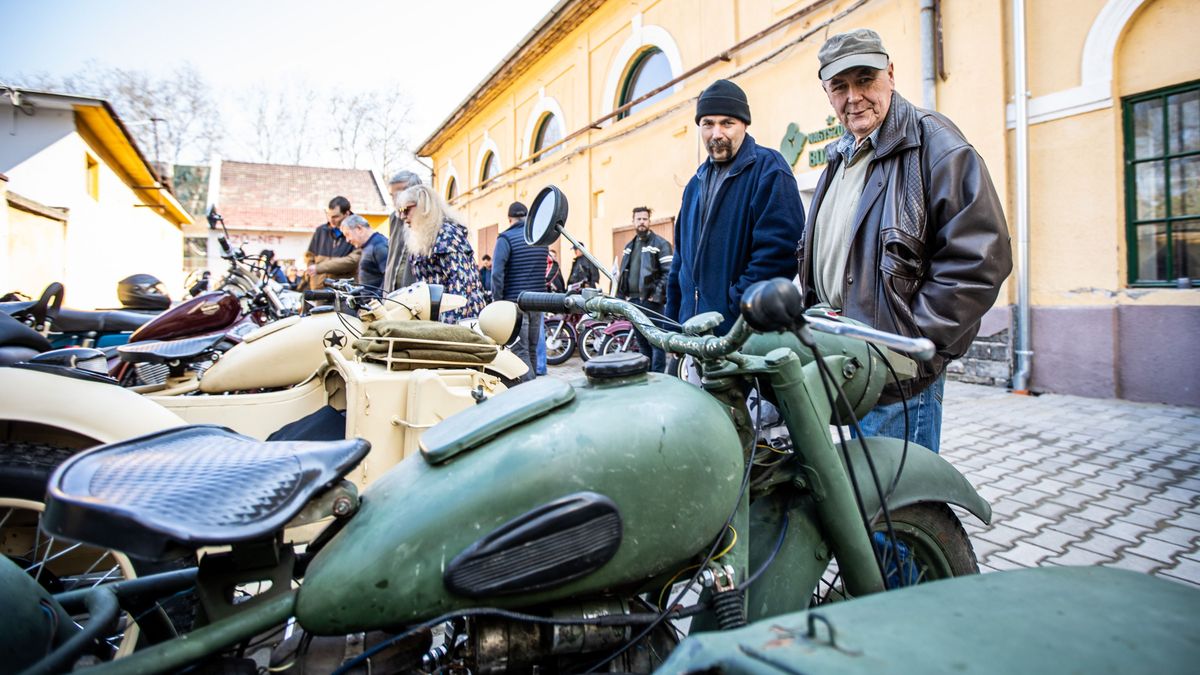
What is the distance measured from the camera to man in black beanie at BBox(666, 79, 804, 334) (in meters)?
2.68

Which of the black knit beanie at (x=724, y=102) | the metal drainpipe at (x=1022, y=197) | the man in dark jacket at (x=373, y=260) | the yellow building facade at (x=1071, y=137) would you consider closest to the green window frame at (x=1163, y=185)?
the yellow building facade at (x=1071, y=137)

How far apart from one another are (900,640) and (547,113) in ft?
48.0

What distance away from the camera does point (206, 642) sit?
0.92 metres

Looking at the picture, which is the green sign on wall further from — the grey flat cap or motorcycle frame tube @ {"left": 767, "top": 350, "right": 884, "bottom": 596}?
motorcycle frame tube @ {"left": 767, "top": 350, "right": 884, "bottom": 596}

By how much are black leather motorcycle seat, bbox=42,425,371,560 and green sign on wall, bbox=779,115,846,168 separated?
6.99 m

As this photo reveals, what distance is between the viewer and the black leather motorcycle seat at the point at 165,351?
3.17 m

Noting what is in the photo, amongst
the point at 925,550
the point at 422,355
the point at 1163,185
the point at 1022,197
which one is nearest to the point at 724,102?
the point at 422,355

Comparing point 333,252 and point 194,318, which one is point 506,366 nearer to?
point 194,318

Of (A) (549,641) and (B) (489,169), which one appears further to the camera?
(B) (489,169)

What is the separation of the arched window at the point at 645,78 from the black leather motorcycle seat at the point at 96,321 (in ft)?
25.7

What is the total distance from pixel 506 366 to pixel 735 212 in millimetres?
1340

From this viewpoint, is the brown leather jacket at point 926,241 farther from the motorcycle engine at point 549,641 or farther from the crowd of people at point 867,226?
the motorcycle engine at point 549,641

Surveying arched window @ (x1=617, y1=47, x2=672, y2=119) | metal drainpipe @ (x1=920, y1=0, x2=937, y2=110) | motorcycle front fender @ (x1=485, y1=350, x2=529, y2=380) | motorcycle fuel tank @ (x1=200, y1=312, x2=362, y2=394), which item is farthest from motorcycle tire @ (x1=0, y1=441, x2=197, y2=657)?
arched window @ (x1=617, y1=47, x2=672, y2=119)

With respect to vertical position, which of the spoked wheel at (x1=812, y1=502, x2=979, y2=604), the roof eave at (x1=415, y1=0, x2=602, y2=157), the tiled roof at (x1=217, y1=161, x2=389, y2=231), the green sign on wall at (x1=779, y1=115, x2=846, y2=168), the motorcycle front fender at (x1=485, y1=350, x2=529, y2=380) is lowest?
the spoked wheel at (x1=812, y1=502, x2=979, y2=604)
